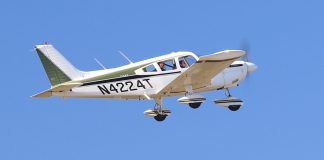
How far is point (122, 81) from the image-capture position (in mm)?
35969

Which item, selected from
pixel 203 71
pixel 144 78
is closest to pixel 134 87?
pixel 144 78

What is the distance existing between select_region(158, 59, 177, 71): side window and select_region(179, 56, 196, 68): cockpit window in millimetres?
243

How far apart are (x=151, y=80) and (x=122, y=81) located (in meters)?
1.01

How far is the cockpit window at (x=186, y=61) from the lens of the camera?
36.3 metres

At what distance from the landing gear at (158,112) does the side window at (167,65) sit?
1485 mm

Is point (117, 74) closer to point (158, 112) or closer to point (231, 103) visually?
point (158, 112)

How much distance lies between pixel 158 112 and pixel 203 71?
8.25 ft

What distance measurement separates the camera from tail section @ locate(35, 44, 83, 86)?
3612 centimetres

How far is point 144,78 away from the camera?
119 ft

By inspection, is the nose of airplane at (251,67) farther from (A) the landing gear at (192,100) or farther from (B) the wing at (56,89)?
(B) the wing at (56,89)

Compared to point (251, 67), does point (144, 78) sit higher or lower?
lower

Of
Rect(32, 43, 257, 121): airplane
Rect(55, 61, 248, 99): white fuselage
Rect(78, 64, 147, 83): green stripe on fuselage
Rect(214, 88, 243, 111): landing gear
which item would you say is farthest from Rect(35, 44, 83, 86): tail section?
Rect(214, 88, 243, 111): landing gear

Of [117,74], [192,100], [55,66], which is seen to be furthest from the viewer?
[55,66]

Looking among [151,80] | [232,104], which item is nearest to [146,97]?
[151,80]
